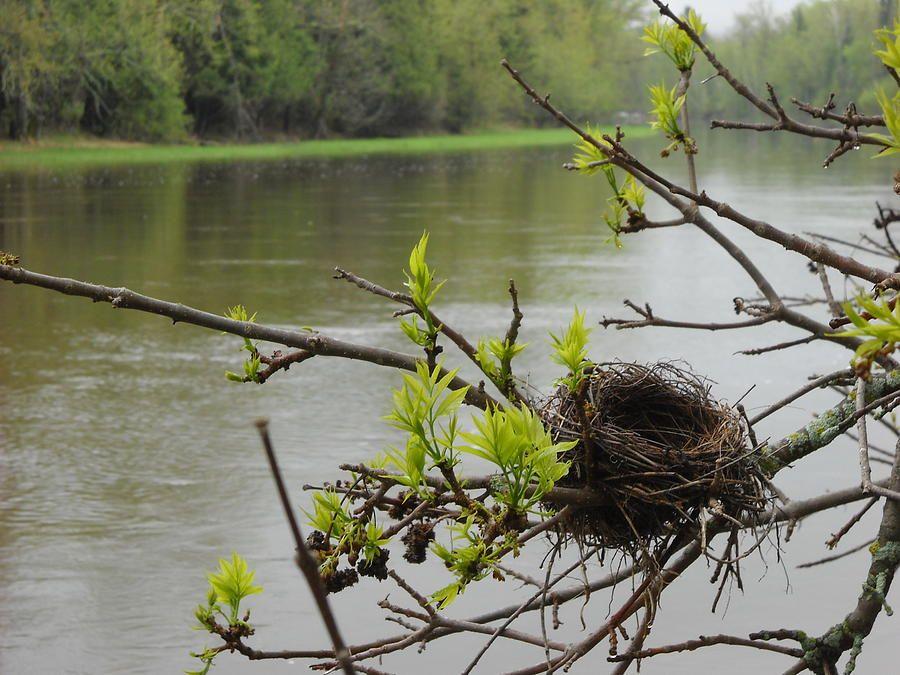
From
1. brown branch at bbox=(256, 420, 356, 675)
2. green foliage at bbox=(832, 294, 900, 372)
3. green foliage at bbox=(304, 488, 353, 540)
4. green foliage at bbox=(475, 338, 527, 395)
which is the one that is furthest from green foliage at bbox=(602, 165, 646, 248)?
brown branch at bbox=(256, 420, 356, 675)

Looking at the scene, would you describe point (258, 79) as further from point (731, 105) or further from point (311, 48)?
point (731, 105)

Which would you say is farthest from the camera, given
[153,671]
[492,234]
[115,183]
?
[115,183]

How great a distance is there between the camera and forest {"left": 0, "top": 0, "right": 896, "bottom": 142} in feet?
160

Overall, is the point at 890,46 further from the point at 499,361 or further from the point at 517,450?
the point at 499,361

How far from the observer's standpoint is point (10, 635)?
5.89 meters

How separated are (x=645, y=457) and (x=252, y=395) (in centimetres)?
851

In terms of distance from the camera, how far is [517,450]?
1.74m

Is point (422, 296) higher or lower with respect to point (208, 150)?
higher

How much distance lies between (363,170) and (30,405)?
109ft

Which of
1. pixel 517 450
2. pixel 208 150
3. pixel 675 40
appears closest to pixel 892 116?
pixel 517 450

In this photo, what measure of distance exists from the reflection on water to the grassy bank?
1847cm

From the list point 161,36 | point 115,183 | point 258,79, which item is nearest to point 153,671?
point 115,183

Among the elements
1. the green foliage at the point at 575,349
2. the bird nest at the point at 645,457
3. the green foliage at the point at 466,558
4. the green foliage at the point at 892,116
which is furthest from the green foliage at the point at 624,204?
the green foliage at the point at 892,116

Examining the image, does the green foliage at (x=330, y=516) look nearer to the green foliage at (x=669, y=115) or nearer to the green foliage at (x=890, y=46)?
the green foliage at (x=669, y=115)
